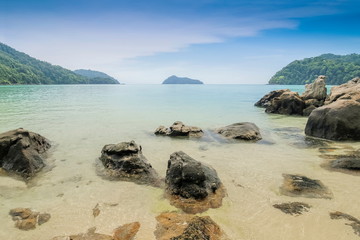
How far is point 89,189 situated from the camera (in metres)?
8.13

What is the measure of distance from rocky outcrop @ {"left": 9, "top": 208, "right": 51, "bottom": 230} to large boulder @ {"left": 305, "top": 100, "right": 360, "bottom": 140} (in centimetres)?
1667

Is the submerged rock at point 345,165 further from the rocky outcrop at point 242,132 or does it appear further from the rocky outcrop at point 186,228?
the rocky outcrop at point 186,228

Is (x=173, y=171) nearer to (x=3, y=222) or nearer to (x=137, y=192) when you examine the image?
(x=137, y=192)

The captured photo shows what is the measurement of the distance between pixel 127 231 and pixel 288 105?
31.2m

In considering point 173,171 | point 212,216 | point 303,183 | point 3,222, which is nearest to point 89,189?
point 3,222

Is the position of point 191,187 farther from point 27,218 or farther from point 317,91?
point 317,91

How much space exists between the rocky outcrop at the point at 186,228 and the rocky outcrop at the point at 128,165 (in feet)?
8.74

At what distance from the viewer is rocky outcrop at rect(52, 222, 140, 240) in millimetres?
5359

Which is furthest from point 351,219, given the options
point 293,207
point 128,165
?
point 128,165

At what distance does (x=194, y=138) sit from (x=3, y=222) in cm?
1180

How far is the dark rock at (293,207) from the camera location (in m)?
6.53

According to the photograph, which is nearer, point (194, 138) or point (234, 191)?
point (234, 191)

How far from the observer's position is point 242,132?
1602 cm

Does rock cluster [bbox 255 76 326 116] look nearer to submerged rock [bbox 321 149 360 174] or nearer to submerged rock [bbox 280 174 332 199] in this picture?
submerged rock [bbox 321 149 360 174]
